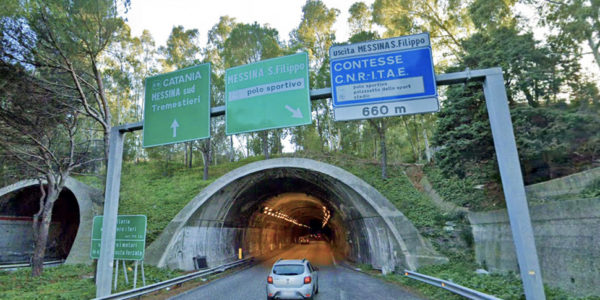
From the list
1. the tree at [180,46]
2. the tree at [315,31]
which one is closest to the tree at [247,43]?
the tree at [315,31]

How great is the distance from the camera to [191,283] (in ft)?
50.4

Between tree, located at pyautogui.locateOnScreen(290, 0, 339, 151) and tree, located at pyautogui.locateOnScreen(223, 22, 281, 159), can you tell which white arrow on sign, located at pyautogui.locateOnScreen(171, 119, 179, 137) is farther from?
tree, located at pyautogui.locateOnScreen(290, 0, 339, 151)

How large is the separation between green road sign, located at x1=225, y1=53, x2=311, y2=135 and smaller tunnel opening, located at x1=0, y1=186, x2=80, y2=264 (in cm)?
2639

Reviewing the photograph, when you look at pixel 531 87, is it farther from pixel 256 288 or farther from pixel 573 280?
pixel 256 288

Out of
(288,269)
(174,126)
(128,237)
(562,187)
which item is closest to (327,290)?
(288,269)

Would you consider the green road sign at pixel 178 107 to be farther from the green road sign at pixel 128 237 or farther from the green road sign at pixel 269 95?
the green road sign at pixel 128 237

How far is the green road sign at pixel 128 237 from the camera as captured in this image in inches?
439

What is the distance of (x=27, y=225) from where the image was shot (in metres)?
27.7

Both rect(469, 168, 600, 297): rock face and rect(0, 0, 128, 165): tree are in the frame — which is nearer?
rect(469, 168, 600, 297): rock face

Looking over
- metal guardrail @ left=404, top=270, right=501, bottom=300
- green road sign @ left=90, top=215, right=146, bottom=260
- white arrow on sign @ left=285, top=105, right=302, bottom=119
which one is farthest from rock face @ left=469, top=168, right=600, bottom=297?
green road sign @ left=90, top=215, right=146, bottom=260

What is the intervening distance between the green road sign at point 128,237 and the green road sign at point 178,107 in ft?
10.8

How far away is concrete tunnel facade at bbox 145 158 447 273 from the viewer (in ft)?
54.9

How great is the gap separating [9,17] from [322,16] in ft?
96.8

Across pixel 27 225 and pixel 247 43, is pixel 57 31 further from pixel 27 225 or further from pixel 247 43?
pixel 247 43
